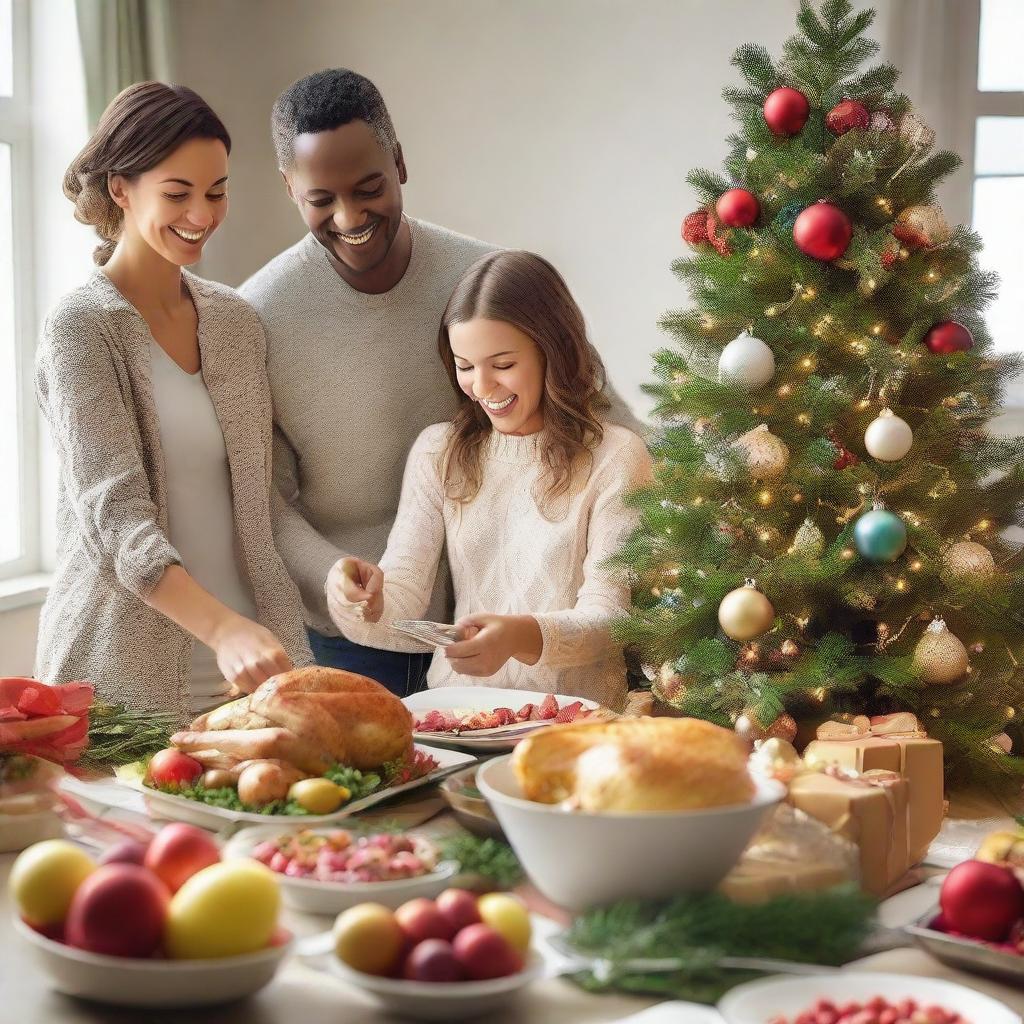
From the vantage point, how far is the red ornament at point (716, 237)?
5.60 feet

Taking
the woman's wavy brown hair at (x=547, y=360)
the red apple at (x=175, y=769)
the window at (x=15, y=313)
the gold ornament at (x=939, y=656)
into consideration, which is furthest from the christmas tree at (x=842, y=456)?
the window at (x=15, y=313)

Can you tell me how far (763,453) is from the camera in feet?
5.17

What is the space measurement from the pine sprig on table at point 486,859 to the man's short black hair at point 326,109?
135 centimetres

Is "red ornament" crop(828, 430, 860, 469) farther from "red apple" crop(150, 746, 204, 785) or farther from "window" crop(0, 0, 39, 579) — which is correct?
"window" crop(0, 0, 39, 579)

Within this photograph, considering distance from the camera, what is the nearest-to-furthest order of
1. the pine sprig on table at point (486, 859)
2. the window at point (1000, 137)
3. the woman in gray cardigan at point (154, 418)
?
1. the pine sprig on table at point (486, 859)
2. the woman in gray cardigan at point (154, 418)
3. the window at point (1000, 137)

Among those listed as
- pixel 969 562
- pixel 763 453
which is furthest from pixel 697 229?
pixel 969 562

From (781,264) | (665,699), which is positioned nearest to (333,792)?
(665,699)

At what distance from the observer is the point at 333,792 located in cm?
116

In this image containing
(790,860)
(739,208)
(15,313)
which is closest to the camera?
(790,860)

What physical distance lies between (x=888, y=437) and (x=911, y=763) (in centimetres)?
46

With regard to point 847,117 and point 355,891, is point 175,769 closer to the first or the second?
point 355,891

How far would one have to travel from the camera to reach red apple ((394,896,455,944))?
85 centimetres

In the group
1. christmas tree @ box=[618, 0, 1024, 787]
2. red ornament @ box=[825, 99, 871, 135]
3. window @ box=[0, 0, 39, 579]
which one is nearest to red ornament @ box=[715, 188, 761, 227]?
christmas tree @ box=[618, 0, 1024, 787]

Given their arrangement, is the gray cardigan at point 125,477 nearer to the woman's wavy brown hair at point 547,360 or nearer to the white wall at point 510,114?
the woman's wavy brown hair at point 547,360
